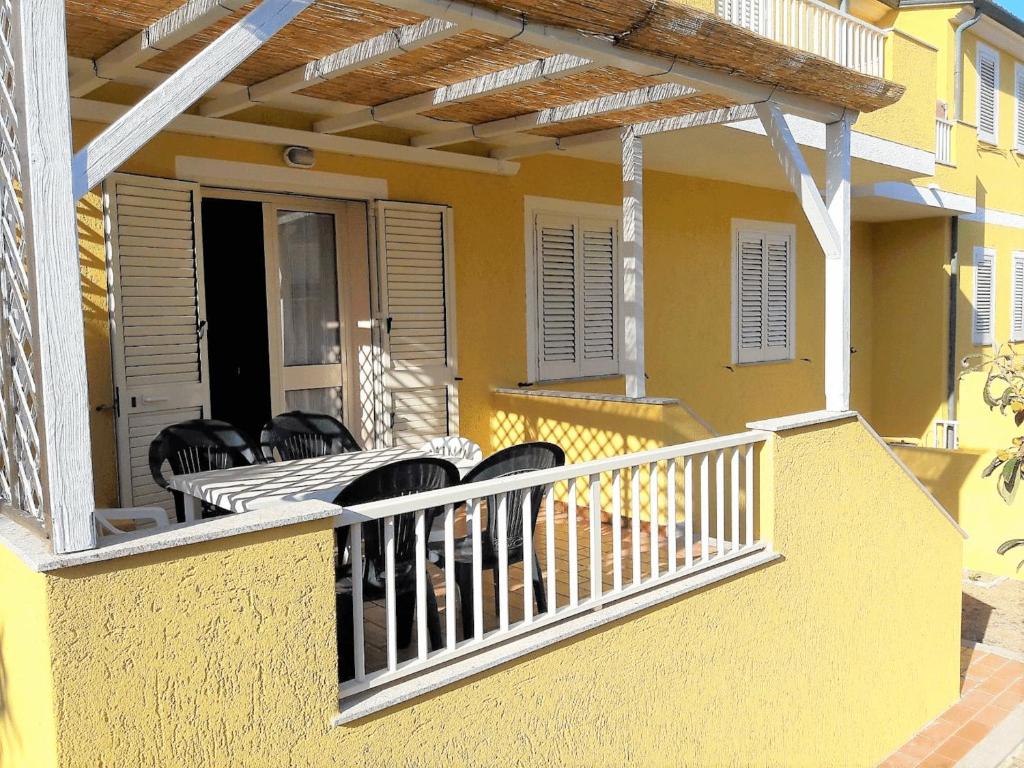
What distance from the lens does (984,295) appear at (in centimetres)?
1439

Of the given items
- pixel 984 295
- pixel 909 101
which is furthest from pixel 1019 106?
pixel 909 101

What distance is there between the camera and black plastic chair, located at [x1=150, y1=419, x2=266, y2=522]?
5105 millimetres

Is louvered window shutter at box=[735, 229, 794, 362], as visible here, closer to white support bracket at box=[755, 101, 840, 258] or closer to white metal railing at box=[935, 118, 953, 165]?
white metal railing at box=[935, 118, 953, 165]

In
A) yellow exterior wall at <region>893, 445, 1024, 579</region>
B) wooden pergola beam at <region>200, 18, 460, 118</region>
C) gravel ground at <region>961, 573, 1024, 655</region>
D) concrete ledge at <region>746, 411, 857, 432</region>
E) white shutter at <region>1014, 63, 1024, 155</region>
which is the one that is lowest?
gravel ground at <region>961, 573, 1024, 655</region>

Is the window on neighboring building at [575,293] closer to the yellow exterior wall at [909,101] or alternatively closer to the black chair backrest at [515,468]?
the yellow exterior wall at [909,101]

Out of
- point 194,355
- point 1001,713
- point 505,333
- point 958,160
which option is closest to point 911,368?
point 958,160

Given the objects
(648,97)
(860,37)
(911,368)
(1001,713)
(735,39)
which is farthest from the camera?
(911,368)

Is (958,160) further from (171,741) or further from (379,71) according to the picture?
(171,741)

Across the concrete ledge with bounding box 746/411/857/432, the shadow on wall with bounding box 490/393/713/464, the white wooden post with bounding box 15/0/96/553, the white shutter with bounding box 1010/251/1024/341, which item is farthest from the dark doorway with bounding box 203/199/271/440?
the white shutter with bounding box 1010/251/1024/341

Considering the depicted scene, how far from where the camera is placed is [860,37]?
8641mm

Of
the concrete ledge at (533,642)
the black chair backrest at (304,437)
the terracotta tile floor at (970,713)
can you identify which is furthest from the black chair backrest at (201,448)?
the terracotta tile floor at (970,713)

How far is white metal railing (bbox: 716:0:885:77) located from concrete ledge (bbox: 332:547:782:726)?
4.58m

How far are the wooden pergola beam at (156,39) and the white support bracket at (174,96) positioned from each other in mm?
701

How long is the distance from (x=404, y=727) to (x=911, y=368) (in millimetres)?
12297
